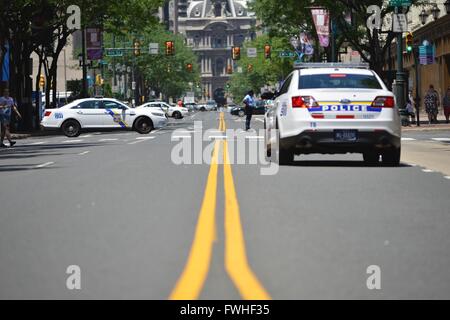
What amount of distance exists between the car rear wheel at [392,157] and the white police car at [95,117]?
26.3 meters

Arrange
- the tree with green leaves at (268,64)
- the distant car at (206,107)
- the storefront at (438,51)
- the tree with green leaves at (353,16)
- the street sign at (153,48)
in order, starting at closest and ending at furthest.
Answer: the tree with green leaves at (353,16)
the storefront at (438,51)
the tree with green leaves at (268,64)
the street sign at (153,48)
the distant car at (206,107)

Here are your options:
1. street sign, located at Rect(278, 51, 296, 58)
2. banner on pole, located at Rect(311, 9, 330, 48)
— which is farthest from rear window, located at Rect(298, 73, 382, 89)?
street sign, located at Rect(278, 51, 296, 58)

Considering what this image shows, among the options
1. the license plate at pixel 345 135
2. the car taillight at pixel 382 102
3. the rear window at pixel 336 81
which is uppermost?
the rear window at pixel 336 81

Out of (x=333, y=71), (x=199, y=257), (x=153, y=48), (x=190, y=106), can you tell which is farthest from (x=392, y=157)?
(x=190, y=106)

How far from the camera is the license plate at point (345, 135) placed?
781 inches

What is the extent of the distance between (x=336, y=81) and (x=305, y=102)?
0.90 meters

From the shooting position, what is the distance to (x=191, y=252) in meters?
9.45

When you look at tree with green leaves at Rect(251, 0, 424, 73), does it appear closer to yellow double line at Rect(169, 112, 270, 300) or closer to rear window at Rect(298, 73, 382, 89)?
rear window at Rect(298, 73, 382, 89)

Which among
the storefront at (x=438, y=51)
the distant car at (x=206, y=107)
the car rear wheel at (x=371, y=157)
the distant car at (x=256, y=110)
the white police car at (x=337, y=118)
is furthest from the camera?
the distant car at (x=206, y=107)

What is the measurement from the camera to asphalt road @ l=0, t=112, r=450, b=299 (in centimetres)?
792

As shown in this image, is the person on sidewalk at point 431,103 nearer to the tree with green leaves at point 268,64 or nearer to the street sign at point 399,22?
the street sign at point 399,22

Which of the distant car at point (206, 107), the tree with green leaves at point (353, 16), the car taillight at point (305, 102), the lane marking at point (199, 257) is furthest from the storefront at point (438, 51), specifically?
the distant car at point (206, 107)

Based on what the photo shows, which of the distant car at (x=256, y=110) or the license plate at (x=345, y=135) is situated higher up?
the license plate at (x=345, y=135)

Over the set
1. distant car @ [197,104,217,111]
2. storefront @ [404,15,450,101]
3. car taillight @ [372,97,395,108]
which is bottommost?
distant car @ [197,104,217,111]
